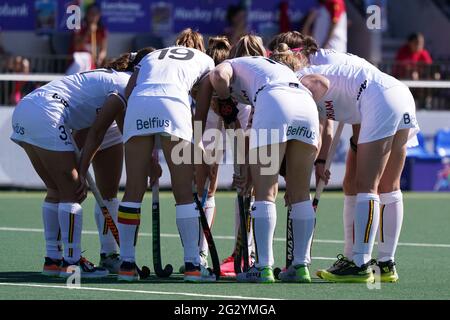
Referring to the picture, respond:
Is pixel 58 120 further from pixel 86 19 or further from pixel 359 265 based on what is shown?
pixel 86 19

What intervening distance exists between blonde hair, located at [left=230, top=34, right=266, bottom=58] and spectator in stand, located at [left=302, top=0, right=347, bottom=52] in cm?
924

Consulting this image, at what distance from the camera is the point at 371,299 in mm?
8016

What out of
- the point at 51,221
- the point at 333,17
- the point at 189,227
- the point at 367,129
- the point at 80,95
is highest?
the point at 80,95

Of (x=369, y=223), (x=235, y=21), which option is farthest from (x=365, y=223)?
(x=235, y=21)

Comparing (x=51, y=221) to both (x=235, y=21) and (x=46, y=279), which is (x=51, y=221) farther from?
(x=235, y=21)

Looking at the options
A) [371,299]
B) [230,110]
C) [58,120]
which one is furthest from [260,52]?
[371,299]

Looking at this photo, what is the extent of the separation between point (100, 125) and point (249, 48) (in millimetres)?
Answer: 1345

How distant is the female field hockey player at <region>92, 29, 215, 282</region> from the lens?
28.6 ft

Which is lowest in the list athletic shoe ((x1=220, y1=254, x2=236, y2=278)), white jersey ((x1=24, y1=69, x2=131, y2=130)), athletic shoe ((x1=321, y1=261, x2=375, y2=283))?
athletic shoe ((x1=220, y1=254, x2=236, y2=278))

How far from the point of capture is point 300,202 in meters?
8.88

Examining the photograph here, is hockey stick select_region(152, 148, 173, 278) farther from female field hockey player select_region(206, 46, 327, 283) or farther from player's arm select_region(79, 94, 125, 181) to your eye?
female field hockey player select_region(206, 46, 327, 283)

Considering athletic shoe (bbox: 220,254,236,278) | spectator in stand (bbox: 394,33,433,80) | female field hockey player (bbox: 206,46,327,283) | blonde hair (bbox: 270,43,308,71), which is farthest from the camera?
spectator in stand (bbox: 394,33,433,80)

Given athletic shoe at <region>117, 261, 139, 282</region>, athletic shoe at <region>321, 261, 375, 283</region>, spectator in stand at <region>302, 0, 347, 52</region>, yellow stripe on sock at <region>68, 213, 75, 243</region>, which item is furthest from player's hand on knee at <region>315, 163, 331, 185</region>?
spectator in stand at <region>302, 0, 347, 52</region>

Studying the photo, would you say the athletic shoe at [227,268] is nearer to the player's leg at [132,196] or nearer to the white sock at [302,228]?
the white sock at [302,228]
